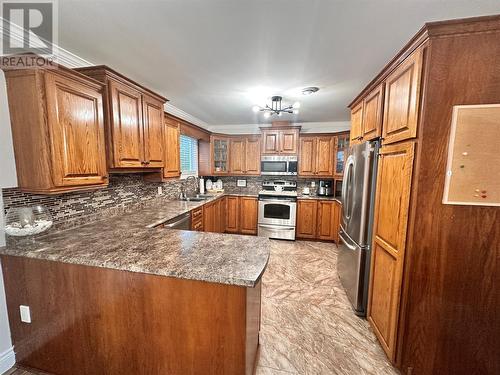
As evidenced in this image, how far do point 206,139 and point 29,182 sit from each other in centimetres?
322

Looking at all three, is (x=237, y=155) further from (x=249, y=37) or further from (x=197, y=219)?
(x=249, y=37)

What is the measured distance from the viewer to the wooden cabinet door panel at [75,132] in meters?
1.45

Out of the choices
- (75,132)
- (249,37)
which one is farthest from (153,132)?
(249,37)

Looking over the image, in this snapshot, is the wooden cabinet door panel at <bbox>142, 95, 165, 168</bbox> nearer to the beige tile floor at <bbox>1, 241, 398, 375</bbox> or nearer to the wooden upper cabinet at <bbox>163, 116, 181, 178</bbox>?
the wooden upper cabinet at <bbox>163, 116, 181, 178</bbox>

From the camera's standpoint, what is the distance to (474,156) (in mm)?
1242

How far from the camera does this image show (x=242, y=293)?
3.59 feet

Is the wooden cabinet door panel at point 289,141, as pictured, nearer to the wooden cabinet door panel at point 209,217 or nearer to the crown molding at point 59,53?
the wooden cabinet door panel at point 209,217

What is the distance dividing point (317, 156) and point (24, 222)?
4268mm

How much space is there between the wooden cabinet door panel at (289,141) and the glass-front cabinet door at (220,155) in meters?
1.25

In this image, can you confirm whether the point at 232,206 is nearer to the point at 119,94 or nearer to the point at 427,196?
the point at 119,94

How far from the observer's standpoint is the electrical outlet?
57.8 inches

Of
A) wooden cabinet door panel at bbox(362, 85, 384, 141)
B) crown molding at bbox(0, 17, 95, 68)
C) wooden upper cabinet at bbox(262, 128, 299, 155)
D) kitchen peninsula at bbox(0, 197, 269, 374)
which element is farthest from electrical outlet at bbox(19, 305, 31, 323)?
wooden upper cabinet at bbox(262, 128, 299, 155)

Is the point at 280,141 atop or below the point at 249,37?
below

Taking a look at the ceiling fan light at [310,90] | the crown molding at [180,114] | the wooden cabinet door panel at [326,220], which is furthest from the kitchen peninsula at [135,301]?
the wooden cabinet door panel at [326,220]
